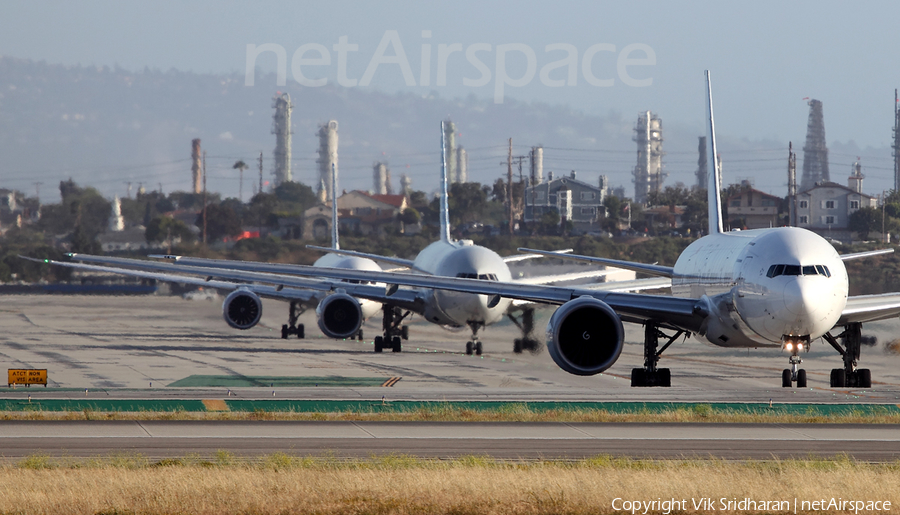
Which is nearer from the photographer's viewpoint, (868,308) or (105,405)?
(105,405)

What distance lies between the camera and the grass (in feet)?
50.3

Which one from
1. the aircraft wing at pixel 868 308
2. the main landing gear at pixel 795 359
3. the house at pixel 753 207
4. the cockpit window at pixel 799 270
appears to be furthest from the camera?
the house at pixel 753 207

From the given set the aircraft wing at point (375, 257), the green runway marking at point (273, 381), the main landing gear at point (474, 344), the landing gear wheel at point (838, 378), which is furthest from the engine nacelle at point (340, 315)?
the landing gear wheel at point (838, 378)

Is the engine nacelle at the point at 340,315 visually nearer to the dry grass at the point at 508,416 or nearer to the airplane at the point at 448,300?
the airplane at the point at 448,300

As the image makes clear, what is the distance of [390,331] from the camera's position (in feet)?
157

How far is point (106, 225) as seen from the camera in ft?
497

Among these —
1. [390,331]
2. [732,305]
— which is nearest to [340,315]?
[390,331]

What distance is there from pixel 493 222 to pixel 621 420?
14952 cm

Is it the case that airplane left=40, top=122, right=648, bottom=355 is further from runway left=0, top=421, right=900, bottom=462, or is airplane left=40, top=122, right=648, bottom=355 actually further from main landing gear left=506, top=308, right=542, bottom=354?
runway left=0, top=421, right=900, bottom=462

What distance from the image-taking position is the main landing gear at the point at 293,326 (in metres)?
58.2

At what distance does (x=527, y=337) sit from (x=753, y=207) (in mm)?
71134

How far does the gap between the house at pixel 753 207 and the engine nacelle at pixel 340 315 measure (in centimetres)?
6667

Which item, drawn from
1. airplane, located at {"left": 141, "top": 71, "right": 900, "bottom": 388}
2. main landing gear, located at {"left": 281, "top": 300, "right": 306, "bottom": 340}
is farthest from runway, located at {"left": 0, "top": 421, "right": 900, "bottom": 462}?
main landing gear, located at {"left": 281, "top": 300, "right": 306, "bottom": 340}

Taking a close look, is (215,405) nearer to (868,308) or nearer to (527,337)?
(868,308)
